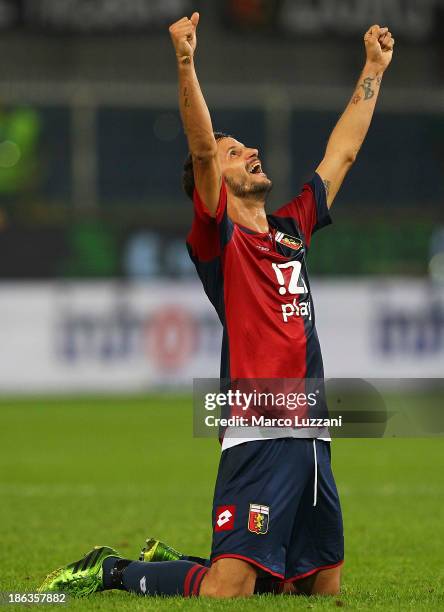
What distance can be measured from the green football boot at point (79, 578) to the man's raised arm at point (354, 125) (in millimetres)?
1939

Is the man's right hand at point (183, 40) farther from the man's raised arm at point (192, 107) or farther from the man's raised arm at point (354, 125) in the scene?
the man's raised arm at point (354, 125)

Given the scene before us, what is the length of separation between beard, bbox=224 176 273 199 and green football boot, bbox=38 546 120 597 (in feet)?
5.58

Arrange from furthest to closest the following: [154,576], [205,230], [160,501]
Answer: [160,501] → [154,576] → [205,230]

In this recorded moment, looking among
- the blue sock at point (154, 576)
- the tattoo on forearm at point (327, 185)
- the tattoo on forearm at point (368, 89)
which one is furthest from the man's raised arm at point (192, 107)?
the blue sock at point (154, 576)

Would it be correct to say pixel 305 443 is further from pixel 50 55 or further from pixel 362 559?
pixel 50 55

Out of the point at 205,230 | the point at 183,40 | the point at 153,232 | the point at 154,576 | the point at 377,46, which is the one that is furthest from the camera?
the point at 153,232

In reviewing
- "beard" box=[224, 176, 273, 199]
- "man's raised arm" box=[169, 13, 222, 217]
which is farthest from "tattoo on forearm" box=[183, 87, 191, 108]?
"beard" box=[224, 176, 273, 199]

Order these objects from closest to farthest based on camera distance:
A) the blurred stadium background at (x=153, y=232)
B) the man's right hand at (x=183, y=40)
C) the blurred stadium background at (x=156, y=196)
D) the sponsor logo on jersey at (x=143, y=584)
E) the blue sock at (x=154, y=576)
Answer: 1. the man's right hand at (x=183, y=40)
2. the blue sock at (x=154, y=576)
3. the sponsor logo on jersey at (x=143, y=584)
4. the blurred stadium background at (x=153, y=232)
5. the blurred stadium background at (x=156, y=196)

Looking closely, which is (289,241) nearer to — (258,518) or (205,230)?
(205,230)

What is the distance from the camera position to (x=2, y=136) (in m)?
21.0

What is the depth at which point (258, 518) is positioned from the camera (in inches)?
226

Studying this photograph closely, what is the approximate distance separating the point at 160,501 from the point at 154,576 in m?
4.49

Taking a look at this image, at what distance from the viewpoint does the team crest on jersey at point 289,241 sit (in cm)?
612

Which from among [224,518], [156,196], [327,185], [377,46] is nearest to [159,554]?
[224,518]
